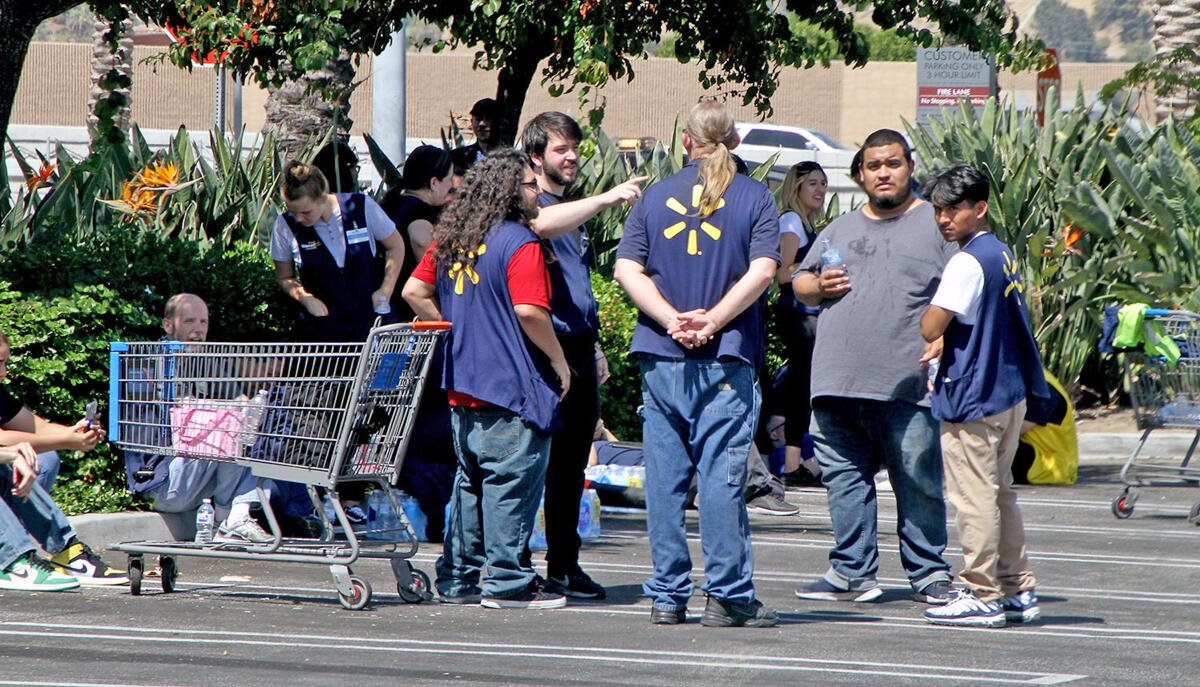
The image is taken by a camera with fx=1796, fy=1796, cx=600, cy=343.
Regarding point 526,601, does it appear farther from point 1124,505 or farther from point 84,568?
point 1124,505

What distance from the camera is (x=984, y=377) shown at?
7.15 meters

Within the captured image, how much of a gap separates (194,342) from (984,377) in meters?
3.44

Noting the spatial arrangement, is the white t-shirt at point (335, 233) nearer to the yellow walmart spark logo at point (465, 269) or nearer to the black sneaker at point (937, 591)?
the yellow walmart spark logo at point (465, 269)

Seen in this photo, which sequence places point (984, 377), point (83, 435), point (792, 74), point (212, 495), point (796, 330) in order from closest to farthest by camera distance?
point (984, 377)
point (83, 435)
point (212, 495)
point (796, 330)
point (792, 74)

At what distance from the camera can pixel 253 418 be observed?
295 inches

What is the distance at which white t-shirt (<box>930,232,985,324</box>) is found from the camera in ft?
23.4

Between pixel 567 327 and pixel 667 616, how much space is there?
1293 mm

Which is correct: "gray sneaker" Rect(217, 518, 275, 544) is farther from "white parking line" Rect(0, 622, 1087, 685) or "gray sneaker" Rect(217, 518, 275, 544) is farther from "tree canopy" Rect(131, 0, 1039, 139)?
"tree canopy" Rect(131, 0, 1039, 139)

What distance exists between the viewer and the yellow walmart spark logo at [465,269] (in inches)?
289

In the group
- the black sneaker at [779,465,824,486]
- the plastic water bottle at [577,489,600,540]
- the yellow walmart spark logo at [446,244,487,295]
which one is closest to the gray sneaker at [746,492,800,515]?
the black sneaker at [779,465,824,486]

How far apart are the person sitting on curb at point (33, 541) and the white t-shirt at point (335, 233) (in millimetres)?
1797

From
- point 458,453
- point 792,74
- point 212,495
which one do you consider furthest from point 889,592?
point 792,74

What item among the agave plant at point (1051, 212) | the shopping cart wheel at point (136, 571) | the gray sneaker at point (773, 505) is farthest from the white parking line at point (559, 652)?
the agave plant at point (1051, 212)

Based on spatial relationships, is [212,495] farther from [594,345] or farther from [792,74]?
[792,74]
